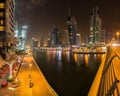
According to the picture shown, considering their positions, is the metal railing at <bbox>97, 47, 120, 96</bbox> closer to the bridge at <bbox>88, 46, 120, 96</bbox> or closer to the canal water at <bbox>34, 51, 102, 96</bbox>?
the bridge at <bbox>88, 46, 120, 96</bbox>

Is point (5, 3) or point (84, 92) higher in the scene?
point (5, 3)

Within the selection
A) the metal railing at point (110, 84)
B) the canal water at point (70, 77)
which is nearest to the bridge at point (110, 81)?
the metal railing at point (110, 84)

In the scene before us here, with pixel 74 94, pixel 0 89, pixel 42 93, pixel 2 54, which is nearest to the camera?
pixel 42 93

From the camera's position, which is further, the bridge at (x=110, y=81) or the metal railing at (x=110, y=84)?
the bridge at (x=110, y=81)

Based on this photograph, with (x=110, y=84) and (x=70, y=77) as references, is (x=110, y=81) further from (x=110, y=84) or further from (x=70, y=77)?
(x=70, y=77)

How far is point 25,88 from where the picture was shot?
2967 centimetres

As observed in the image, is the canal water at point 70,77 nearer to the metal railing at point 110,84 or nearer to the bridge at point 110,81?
the bridge at point 110,81

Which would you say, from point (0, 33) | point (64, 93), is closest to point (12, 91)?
point (64, 93)

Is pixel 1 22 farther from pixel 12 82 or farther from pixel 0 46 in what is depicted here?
pixel 12 82

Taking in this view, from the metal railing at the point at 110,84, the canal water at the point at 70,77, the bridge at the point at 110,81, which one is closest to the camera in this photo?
the metal railing at the point at 110,84

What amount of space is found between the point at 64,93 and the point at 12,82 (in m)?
7.80

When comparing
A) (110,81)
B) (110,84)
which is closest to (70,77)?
(110,81)

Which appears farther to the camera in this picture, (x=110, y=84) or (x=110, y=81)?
(x=110, y=81)

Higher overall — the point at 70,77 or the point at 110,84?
the point at 110,84
